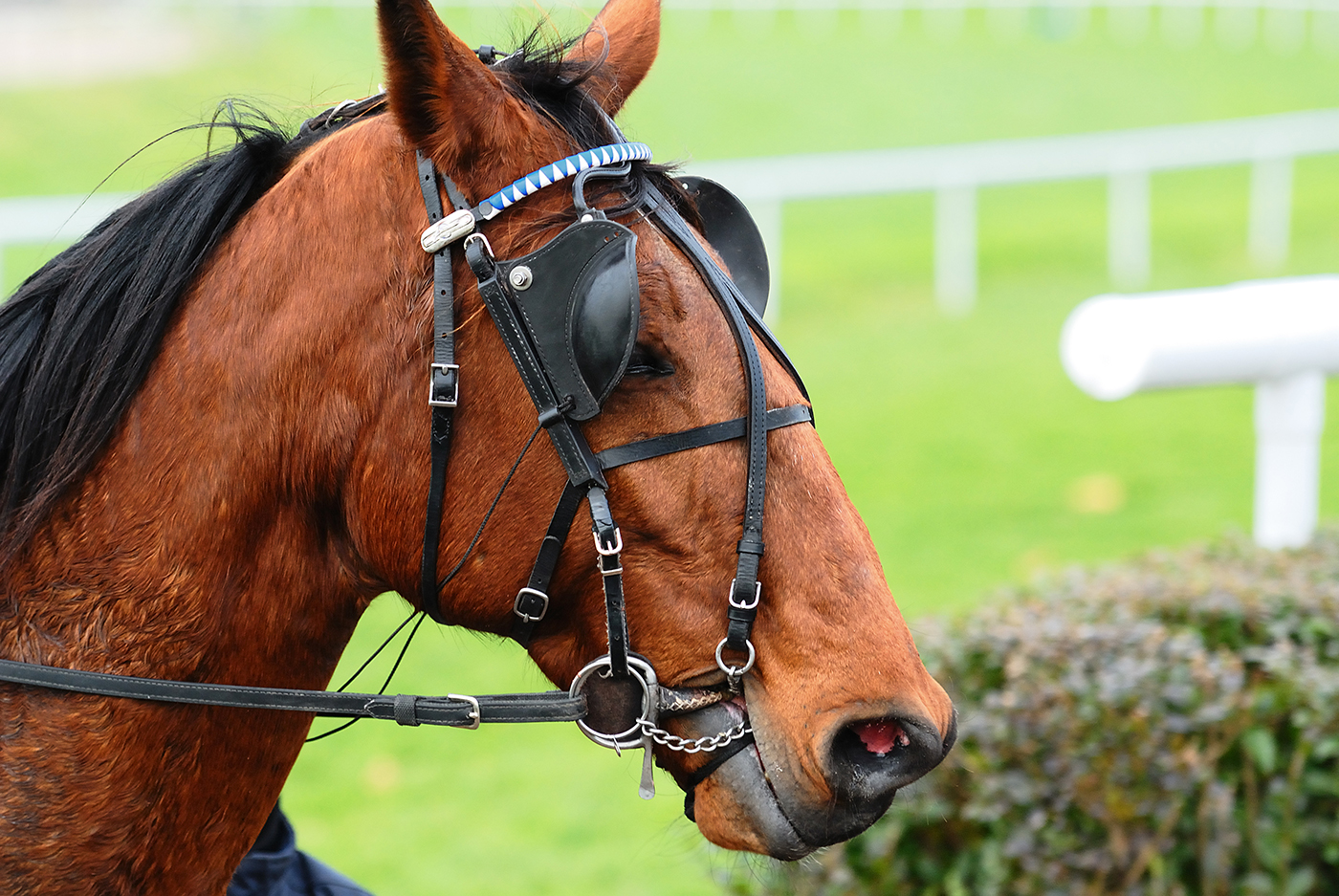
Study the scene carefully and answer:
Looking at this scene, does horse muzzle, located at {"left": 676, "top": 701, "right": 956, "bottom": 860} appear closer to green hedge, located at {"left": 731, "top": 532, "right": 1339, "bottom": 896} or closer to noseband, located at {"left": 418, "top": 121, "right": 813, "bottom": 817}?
noseband, located at {"left": 418, "top": 121, "right": 813, "bottom": 817}

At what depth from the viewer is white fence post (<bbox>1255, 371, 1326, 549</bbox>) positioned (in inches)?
156

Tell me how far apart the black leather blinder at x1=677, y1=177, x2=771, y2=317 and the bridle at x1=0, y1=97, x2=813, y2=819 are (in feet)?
0.87

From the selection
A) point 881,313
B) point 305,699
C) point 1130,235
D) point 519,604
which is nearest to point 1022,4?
point 1130,235

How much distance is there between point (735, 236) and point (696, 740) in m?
0.87

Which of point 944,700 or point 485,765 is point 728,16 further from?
point 944,700

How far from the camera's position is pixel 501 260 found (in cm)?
182

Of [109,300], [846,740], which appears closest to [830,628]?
[846,740]

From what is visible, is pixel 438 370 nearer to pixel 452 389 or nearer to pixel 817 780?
pixel 452 389

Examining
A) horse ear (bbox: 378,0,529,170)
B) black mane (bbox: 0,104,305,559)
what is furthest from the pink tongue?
black mane (bbox: 0,104,305,559)

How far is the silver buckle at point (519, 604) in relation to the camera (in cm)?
183

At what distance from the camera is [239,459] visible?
1853 mm

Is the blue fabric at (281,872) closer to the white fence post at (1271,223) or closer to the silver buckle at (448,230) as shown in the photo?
the silver buckle at (448,230)

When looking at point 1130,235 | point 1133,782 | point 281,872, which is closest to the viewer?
point 281,872

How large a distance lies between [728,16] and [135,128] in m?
12.9
